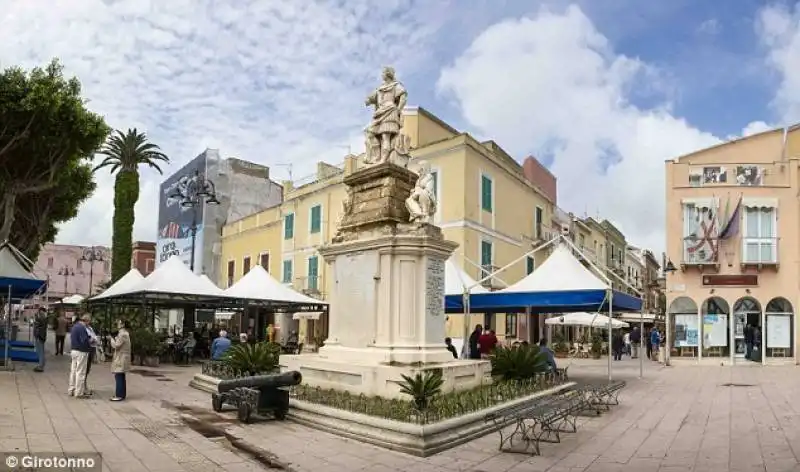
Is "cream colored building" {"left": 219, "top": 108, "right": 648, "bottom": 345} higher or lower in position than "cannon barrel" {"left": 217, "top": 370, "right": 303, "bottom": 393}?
higher

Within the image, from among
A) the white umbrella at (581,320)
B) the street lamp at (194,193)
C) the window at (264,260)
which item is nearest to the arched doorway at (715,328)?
the white umbrella at (581,320)

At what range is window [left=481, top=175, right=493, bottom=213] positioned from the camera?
3039cm

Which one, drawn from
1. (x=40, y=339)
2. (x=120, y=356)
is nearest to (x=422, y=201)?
(x=120, y=356)

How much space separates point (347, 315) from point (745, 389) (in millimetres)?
11207

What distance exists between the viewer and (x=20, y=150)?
Answer: 64.1 ft

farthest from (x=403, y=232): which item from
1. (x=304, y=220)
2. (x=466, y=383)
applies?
(x=304, y=220)

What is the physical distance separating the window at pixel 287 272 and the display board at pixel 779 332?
76.6 feet

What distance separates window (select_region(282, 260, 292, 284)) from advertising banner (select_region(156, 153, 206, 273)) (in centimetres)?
941

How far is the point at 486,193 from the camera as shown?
30.8m

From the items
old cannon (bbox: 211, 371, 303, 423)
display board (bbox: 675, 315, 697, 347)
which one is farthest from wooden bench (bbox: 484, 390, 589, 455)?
display board (bbox: 675, 315, 697, 347)

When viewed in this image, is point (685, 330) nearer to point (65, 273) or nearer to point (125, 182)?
point (125, 182)

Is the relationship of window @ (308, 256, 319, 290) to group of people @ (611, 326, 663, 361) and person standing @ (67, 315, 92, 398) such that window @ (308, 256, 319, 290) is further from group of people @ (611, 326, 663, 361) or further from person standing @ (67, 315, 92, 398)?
person standing @ (67, 315, 92, 398)

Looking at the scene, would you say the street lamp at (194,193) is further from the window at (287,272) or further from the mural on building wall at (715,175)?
the mural on building wall at (715,175)

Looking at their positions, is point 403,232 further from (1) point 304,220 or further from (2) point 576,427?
(1) point 304,220
